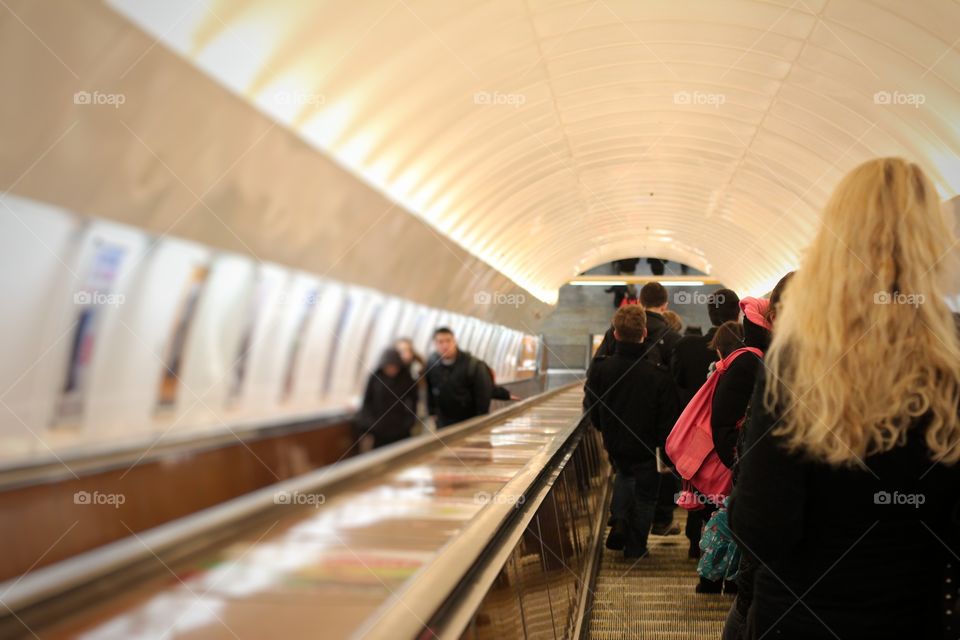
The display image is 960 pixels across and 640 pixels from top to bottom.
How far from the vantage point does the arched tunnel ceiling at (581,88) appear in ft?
36.7

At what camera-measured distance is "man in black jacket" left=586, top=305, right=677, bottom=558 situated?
7496 millimetres

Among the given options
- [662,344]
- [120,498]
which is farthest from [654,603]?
[120,498]

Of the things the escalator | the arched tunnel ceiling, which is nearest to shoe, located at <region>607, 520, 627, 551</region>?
Answer: the escalator

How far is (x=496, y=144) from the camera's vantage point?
1923 centimetres

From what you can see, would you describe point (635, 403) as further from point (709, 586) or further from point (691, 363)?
point (709, 586)

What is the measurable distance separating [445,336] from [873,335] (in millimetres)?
8529

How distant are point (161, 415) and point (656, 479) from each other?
346 inches

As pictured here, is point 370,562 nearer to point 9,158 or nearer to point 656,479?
point 656,479

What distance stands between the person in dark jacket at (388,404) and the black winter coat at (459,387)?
290 millimetres

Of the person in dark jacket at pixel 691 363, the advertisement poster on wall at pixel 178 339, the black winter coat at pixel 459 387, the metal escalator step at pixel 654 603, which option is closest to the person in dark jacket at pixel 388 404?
the black winter coat at pixel 459 387

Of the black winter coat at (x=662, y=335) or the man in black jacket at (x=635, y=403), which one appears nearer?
the man in black jacket at (x=635, y=403)

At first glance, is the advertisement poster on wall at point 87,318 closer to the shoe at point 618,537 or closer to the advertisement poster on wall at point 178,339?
the advertisement poster on wall at point 178,339

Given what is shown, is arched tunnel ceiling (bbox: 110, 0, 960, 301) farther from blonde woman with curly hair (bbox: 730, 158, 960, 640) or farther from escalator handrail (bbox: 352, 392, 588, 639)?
blonde woman with curly hair (bbox: 730, 158, 960, 640)

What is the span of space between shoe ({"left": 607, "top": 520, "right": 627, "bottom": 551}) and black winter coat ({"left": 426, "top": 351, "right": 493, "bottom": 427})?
2.60 meters
